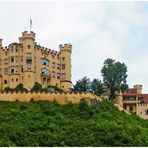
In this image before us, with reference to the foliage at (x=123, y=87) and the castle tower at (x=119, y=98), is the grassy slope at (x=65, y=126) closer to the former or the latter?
the foliage at (x=123, y=87)

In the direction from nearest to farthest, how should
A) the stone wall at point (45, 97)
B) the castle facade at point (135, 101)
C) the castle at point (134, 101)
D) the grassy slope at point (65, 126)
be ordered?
the grassy slope at point (65, 126)
the stone wall at point (45, 97)
the castle at point (134, 101)
the castle facade at point (135, 101)

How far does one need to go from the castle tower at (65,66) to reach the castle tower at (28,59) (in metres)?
5.46

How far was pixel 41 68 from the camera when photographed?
87.8m

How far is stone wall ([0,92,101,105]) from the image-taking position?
7162 centimetres

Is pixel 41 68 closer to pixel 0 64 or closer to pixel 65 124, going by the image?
pixel 0 64

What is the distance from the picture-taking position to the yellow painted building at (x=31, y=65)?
283ft

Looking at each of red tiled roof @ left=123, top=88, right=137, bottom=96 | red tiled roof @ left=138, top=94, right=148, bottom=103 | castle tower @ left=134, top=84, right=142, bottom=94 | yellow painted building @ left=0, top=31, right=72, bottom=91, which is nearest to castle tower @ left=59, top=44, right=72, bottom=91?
yellow painted building @ left=0, top=31, right=72, bottom=91

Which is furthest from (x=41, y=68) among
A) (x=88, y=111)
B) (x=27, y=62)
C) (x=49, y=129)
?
(x=49, y=129)

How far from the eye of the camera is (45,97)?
2840 inches

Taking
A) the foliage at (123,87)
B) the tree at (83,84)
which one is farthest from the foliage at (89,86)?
the foliage at (123,87)

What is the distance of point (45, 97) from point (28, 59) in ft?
50.0

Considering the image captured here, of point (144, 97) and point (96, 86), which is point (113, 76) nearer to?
point (96, 86)

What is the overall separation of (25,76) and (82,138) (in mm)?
29373

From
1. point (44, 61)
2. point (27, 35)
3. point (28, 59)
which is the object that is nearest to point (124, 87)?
point (44, 61)
